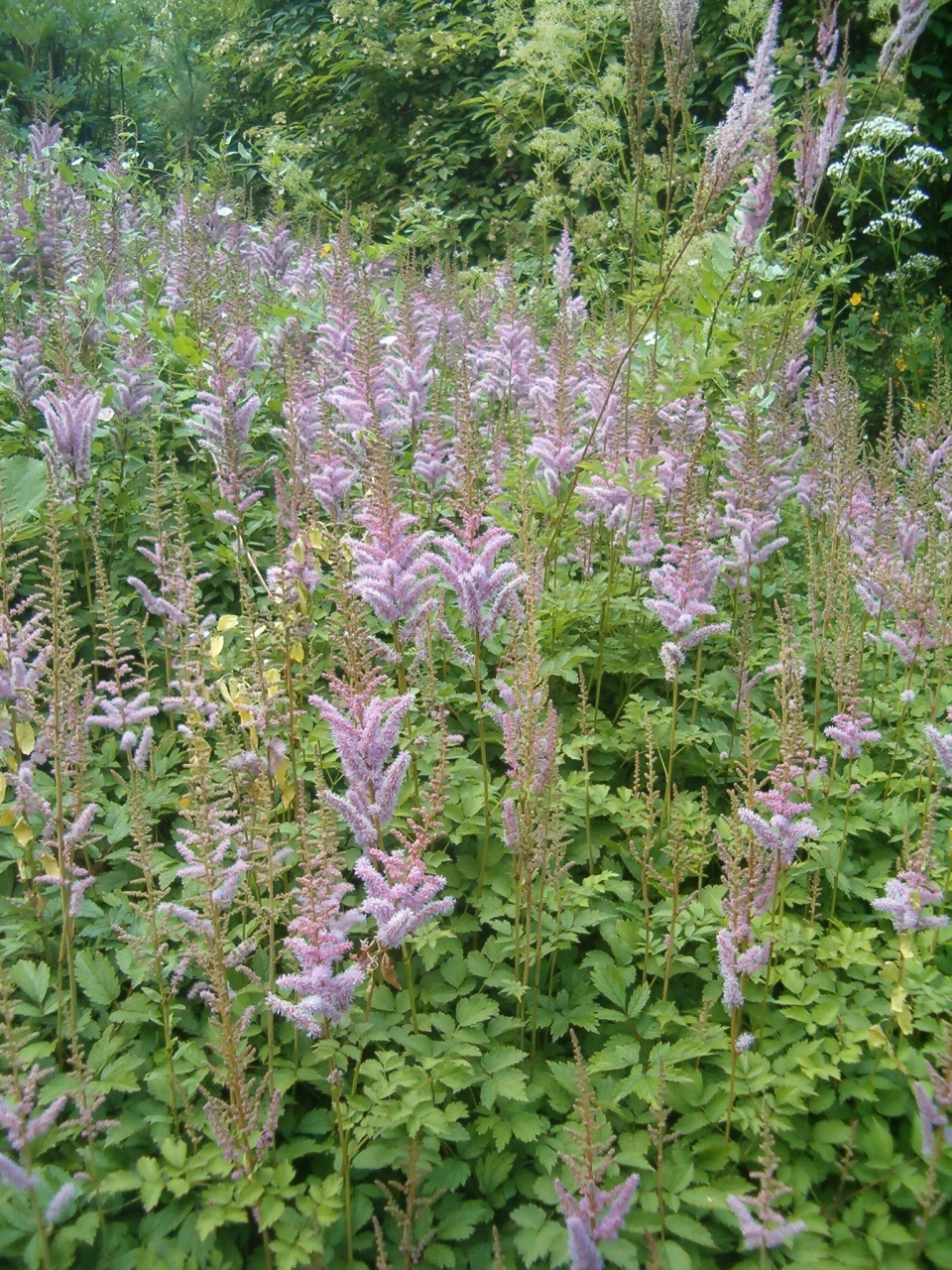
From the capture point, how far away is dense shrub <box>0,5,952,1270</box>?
5.74ft

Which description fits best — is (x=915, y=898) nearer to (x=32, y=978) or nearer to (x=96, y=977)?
(x=96, y=977)

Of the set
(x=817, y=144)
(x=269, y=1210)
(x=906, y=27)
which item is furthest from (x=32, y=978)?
(x=906, y=27)

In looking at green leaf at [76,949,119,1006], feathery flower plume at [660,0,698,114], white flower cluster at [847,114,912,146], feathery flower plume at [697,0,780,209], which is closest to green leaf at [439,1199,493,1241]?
green leaf at [76,949,119,1006]

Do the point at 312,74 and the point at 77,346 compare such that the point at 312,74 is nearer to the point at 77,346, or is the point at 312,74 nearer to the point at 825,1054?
the point at 77,346

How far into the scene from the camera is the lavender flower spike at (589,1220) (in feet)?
4.54

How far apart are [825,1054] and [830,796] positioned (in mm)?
807

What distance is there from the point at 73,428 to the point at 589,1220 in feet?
8.27

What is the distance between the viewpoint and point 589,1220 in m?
1.43

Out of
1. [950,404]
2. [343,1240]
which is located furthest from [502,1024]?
[950,404]

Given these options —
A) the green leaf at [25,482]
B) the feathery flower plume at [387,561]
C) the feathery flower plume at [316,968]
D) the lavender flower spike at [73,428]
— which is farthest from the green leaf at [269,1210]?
the green leaf at [25,482]

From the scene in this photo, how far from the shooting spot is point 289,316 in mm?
4539

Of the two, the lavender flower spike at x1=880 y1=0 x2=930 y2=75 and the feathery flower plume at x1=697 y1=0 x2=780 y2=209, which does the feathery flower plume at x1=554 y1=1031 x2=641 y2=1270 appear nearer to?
the feathery flower plume at x1=697 y1=0 x2=780 y2=209

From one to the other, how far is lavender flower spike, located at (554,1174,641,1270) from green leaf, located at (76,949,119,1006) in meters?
1.12

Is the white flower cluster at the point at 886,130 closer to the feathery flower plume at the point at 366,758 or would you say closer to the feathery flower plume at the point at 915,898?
the feathery flower plume at the point at 915,898
